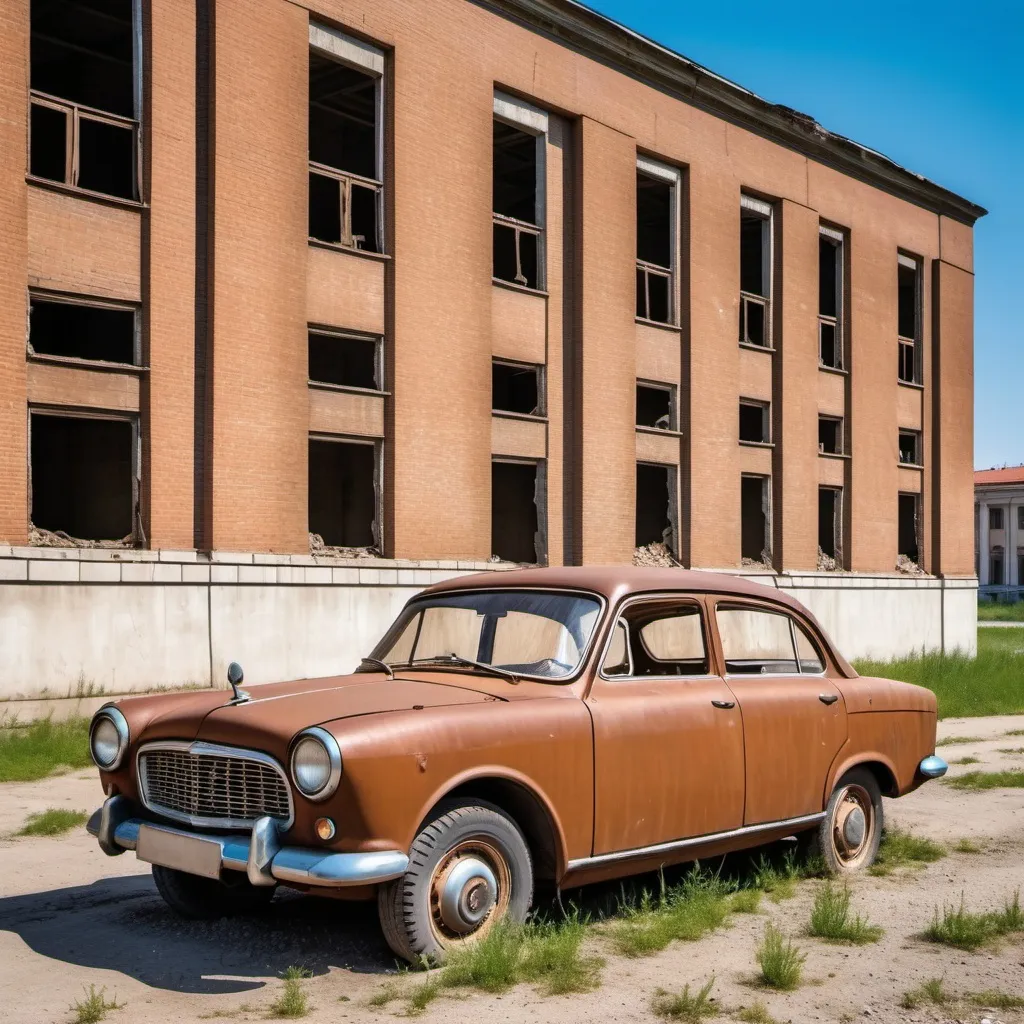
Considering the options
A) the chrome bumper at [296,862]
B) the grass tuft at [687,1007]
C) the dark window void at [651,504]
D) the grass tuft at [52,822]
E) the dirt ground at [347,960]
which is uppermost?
the dark window void at [651,504]

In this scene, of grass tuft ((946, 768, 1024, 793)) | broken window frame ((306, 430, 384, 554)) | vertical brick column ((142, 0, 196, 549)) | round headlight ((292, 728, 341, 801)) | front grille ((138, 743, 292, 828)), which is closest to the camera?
round headlight ((292, 728, 341, 801))

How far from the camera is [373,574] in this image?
17.7 metres

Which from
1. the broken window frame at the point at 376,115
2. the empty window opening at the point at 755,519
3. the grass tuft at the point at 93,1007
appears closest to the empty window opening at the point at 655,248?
the empty window opening at the point at 755,519

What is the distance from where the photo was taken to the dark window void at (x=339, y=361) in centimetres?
2219

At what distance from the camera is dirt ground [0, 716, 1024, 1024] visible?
4520 mm

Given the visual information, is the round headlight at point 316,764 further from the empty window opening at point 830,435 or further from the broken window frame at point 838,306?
the broken window frame at point 838,306

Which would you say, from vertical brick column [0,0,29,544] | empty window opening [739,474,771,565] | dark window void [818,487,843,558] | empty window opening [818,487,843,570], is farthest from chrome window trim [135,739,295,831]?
dark window void [818,487,843,558]

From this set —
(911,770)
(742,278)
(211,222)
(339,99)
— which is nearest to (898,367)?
(742,278)

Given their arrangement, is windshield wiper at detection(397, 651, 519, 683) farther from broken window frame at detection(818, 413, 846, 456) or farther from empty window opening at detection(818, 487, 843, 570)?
broken window frame at detection(818, 413, 846, 456)

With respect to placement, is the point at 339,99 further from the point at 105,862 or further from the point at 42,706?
the point at 105,862

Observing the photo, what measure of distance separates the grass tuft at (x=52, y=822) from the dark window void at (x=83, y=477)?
7.45 m

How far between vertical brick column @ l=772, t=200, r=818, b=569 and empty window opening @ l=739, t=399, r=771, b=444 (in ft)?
0.70

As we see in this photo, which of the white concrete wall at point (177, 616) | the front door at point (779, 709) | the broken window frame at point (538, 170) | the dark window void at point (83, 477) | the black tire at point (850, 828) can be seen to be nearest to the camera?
the front door at point (779, 709)

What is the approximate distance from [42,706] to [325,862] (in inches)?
411
